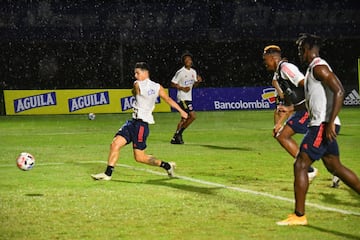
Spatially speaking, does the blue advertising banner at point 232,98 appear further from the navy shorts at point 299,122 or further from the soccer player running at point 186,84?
the navy shorts at point 299,122

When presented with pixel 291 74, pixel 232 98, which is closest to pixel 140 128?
pixel 291 74

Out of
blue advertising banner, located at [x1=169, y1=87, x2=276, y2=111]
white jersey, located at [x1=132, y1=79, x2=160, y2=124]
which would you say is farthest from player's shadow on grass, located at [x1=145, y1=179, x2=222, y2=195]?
blue advertising banner, located at [x1=169, y1=87, x2=276, y2=111]

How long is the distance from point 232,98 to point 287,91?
24001 millimetres

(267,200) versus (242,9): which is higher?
(242,9)

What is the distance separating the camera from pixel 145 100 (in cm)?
1376

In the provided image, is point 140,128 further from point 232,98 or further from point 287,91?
point 232,98

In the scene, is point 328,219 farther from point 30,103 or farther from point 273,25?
point 273,25

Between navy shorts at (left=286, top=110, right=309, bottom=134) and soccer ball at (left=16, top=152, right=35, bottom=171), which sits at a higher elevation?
navy shorts at (left=286, top=110, right=309, bottom=134)

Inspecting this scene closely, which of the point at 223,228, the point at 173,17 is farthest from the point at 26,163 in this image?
the point at 173,17

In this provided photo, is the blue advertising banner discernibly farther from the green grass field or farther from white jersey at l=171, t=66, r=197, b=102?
the green grass field

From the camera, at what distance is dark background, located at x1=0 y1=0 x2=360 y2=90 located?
132 feet

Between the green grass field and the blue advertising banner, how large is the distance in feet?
45.6

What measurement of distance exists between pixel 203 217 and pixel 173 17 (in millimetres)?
32537

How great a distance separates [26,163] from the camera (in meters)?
13.4
